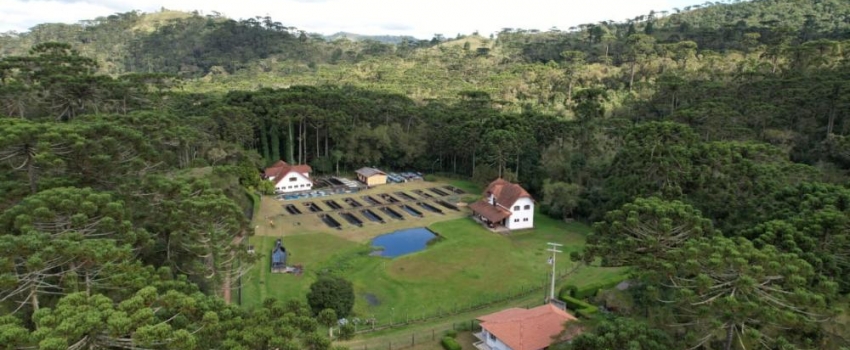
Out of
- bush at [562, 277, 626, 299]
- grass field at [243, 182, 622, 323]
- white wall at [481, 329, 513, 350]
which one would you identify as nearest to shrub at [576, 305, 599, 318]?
bush at [562, 277, 626, 299]

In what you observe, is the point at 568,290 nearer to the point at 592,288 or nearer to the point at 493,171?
the point at 592,288

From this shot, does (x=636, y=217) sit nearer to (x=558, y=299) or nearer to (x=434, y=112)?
(x=558, y=299)

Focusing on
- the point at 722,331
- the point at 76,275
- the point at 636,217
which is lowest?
the point at 722,331

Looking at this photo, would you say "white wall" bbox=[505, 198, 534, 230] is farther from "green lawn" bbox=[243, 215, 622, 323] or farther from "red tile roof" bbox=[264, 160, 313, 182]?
"red tile roof" bbox=[264, 160, 313, 182]

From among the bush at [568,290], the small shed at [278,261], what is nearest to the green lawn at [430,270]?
the small shed at [278,261]

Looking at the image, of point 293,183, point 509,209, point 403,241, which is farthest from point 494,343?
point 293,183

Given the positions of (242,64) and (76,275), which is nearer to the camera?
(76,275)

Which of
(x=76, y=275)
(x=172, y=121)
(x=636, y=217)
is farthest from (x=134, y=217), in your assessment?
(x=636, y=217)
